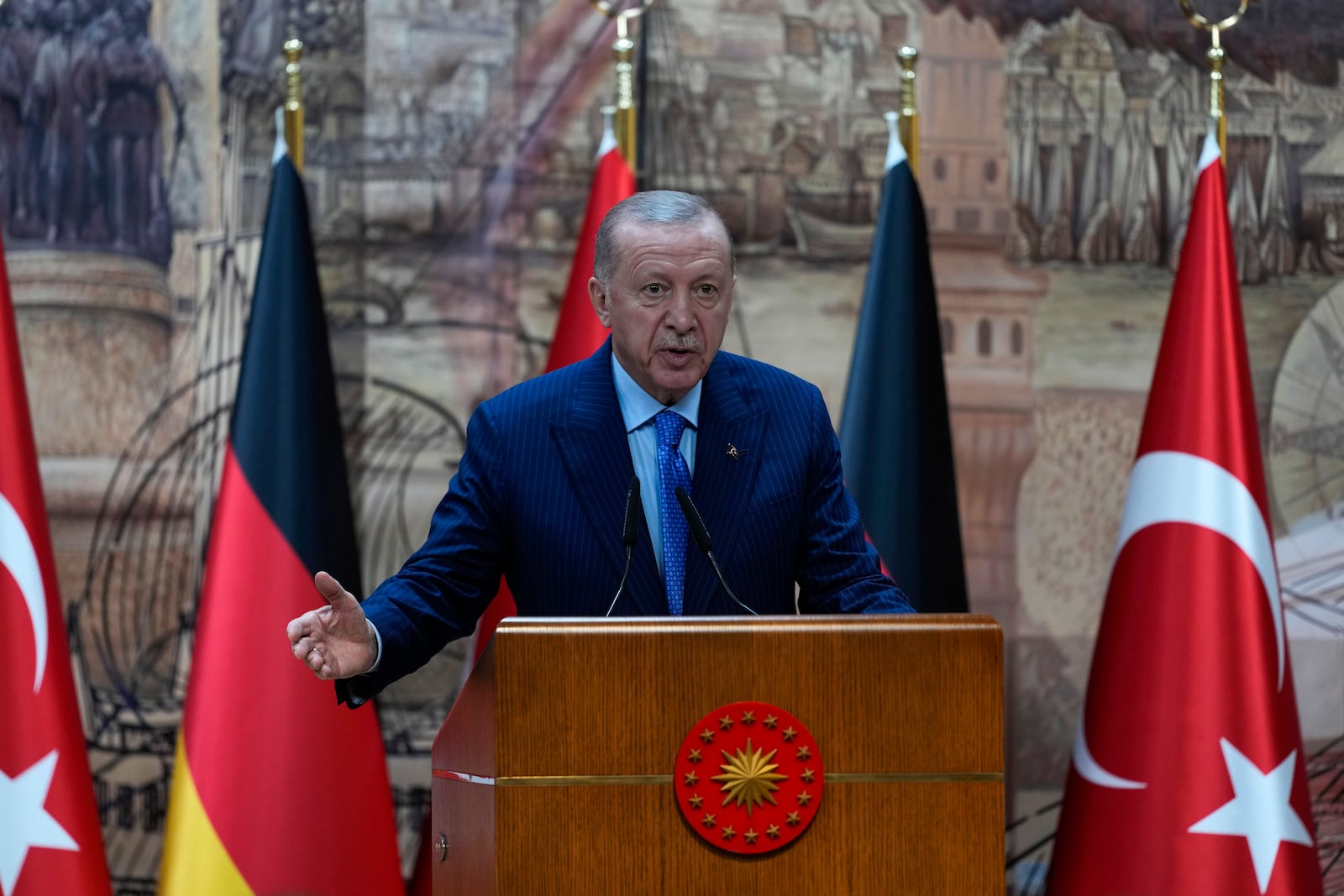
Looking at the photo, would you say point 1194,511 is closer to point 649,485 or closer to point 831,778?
point 649,485

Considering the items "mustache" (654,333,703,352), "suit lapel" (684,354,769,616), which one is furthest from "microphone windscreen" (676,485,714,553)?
"mustache" (654,333,703,352)

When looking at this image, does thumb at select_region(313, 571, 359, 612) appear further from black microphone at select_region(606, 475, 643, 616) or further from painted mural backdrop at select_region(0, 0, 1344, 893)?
painted mural backdrop at select_region(0, 0, 1344, 893)

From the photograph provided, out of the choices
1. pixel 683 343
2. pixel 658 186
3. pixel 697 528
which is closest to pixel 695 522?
pixel 697 528

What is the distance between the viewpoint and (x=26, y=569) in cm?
313

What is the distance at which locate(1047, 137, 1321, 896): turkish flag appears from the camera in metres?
3.11

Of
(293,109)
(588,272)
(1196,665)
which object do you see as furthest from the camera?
(588,272)

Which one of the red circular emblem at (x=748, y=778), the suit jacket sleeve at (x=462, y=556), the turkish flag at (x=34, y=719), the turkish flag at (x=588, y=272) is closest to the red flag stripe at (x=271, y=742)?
the turkish flag at (x=34, y=719)

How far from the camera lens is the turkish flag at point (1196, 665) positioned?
122 inches

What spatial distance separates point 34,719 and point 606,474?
1728 mm

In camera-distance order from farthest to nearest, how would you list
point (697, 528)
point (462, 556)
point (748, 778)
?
point (462, 556) → point (697, 528) → point (748, 778)

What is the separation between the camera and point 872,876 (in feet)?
5.05

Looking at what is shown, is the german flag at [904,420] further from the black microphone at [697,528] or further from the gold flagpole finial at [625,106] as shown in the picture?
the black microphone at [697,528]

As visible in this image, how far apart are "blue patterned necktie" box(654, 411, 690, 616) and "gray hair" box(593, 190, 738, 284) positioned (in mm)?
265

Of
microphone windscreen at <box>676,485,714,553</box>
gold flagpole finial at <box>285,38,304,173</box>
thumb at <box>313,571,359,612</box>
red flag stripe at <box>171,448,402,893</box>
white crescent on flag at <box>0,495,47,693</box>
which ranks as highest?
gold flagpole finial at <box>285,38,304,173</box>
